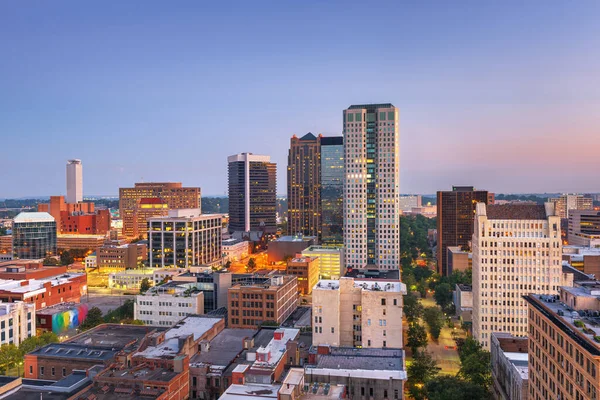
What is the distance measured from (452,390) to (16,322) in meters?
90.4

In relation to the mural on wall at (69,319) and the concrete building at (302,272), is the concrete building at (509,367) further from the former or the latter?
the mural on wall at (69,319)

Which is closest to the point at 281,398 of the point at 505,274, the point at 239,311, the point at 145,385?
the point at 145,385

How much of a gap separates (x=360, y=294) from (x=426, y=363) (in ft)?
63.4

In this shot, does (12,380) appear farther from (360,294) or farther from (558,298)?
(558,298)

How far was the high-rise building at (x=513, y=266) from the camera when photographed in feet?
346

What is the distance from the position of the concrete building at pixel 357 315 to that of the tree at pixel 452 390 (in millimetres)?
8254

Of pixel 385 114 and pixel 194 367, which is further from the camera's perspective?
pixel 385 114

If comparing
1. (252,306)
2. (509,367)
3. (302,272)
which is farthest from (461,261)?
(509,367)

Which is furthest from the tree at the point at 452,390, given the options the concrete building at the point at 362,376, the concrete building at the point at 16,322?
the concrete building at the point at 16,322

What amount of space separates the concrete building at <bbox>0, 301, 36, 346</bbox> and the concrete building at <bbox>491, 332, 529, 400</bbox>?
97.3 metres

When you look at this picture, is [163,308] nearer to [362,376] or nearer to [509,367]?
[362,376]

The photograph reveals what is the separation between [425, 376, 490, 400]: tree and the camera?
67500mm

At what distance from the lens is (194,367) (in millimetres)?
71312

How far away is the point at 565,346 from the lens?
166 ft
